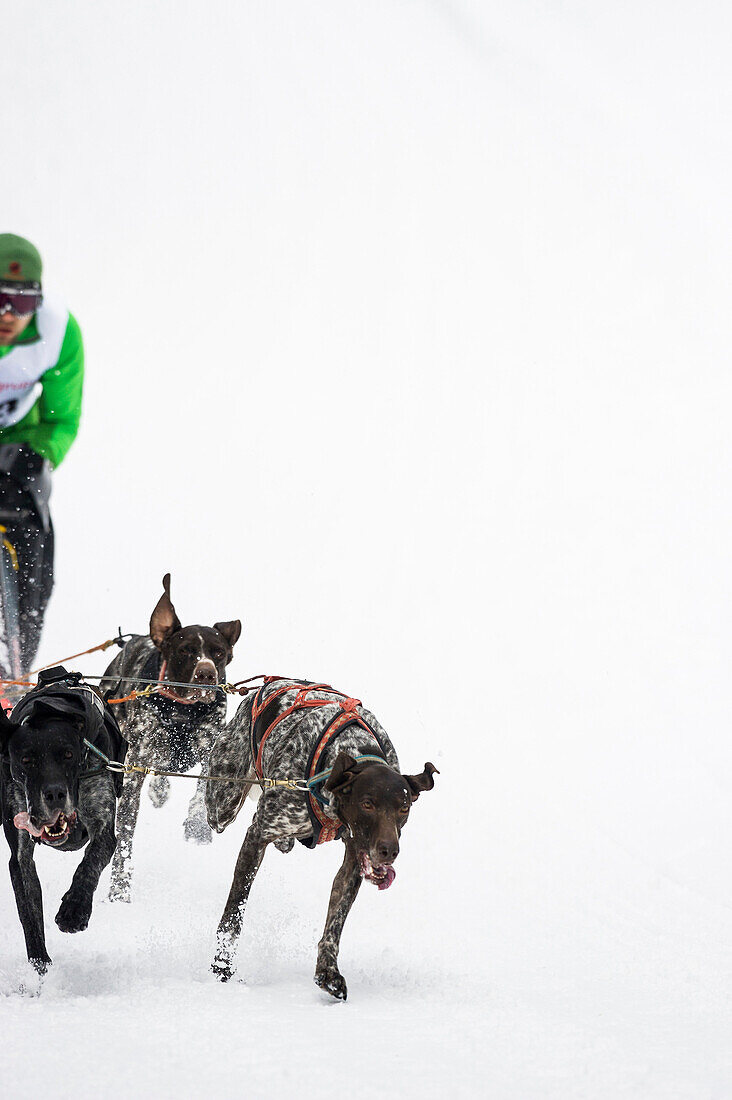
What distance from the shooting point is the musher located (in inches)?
213

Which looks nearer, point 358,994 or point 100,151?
point 358,994

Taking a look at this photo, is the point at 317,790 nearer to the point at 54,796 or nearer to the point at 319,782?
the point at 319,782

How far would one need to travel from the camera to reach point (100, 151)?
Answer: 162 ft

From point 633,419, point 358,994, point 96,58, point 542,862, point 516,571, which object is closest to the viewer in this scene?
point 358,994

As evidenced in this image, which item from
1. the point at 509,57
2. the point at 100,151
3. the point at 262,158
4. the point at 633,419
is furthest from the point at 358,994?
the point at 509,57

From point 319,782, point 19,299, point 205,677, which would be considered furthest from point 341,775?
point 19,299

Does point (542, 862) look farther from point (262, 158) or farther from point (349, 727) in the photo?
point (262, 158)

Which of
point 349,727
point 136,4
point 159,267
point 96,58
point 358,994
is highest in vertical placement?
point 136,4

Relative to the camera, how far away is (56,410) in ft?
18.5

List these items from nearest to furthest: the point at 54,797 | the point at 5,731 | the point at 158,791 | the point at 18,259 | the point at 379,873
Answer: the point at 54,797
the point at 5,731
the point at 379,873
the point at 18,259
the point at 158,791

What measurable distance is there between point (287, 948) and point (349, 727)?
99 cm

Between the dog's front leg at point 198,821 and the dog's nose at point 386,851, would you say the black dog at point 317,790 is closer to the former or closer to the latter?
the dog's nose at point 386,851

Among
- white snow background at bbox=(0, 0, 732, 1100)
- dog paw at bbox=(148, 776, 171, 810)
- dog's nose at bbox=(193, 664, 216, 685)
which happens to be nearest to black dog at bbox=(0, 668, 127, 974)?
white snow background at bbox=(0, 0, 732, 1100)

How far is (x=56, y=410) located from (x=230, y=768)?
1964mm
